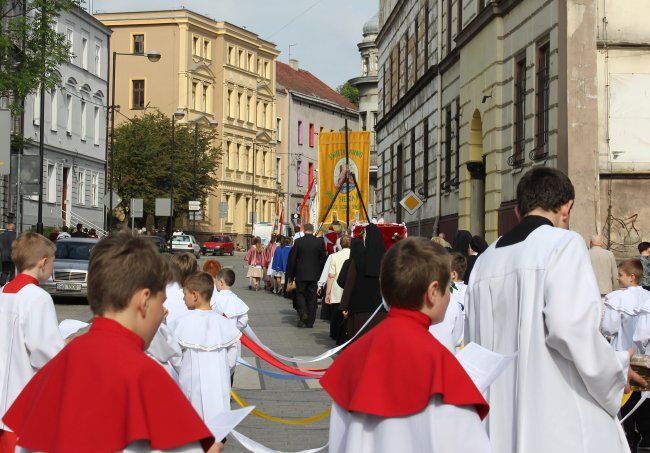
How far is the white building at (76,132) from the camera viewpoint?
5873 centimetres

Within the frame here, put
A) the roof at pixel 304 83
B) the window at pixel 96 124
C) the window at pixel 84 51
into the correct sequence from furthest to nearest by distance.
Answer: the roof at pixel 304 83
the window at pixel 96 124
the window at pixel 84 51

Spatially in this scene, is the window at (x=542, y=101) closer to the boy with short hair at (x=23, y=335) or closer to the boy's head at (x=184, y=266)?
the boy's head at (x=184, y=266)

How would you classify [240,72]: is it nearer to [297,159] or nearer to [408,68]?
[297,159]

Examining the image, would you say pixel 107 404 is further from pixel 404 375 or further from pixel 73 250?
pixel 73 250

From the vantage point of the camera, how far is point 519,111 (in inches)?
1022

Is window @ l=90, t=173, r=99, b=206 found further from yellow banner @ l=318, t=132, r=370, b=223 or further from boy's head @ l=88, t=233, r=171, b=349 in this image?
boy's head @ l=88, t=233, r=171, b=349

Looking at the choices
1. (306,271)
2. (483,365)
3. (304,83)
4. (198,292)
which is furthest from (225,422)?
(304,83)

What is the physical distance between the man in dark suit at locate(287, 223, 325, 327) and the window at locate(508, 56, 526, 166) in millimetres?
4486

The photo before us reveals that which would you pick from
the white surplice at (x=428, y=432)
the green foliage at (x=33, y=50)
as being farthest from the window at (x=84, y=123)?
the white surplice at (x=428, y=432)

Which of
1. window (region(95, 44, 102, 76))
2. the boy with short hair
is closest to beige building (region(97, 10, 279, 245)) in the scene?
window (region(95, 44, 102, 76))

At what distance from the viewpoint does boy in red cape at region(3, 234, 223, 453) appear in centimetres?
362

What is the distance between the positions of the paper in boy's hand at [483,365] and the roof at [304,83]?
103561 mm

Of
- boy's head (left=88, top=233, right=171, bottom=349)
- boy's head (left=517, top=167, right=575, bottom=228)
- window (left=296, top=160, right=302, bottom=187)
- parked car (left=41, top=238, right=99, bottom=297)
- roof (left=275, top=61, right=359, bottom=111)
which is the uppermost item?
roof (left=275, top=61, right=359, bottom=111)

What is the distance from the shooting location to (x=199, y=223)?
9100 centimetres
